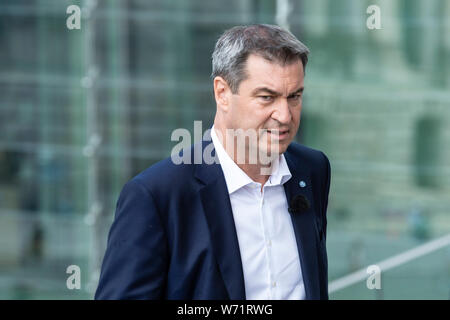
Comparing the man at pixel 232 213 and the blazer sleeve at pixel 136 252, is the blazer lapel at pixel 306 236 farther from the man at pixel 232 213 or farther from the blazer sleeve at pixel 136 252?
the blazer sleeve at pixel 136 252

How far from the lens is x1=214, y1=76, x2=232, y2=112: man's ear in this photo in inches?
80.5

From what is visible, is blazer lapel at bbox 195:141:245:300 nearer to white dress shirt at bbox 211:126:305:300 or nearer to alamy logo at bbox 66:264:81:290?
white dress shirt at bbox 211:126:305:300

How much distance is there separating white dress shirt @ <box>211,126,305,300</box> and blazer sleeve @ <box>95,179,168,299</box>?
0.22 meters

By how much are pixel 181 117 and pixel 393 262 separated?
93.1 inches

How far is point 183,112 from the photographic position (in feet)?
25.6

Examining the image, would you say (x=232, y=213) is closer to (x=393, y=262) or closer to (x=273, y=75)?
(x=273, y=75)

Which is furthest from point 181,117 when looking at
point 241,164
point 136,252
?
point 136,252

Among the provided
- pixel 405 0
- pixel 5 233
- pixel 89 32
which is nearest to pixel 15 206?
pixel 5 233

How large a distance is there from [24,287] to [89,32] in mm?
2549

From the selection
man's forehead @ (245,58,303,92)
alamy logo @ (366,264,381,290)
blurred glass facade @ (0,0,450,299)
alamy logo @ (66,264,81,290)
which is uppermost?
man's forehead @ (245,58,303,92)

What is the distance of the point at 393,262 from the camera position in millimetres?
6891

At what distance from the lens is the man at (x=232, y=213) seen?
1942 millimetres

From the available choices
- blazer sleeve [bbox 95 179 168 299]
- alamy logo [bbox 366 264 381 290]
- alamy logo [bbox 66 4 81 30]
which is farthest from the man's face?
alamy logo [bbox 66 4 81 30]
